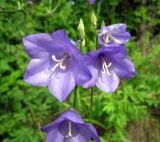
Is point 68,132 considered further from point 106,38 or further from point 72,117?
point 106,38

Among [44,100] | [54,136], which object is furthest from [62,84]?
[44,100]

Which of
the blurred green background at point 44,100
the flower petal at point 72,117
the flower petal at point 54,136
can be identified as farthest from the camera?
the blurred green background at point 44,100

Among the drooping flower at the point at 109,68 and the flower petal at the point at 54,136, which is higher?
the drooping flower at the point at 109,68

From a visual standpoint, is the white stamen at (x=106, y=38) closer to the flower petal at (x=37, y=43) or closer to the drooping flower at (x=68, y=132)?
the flower petal at (x=37, y=43)

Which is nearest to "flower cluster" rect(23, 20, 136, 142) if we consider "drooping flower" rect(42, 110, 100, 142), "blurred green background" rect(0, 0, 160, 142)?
"drooping flower" rect(42, 110, 100, 142)

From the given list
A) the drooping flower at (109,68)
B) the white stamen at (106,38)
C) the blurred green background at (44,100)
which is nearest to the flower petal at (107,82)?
the drooping flower at (109,68)

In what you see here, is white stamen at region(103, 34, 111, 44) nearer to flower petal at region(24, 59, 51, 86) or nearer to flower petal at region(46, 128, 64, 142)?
flower petal at region(24, 59, 51, 86)
